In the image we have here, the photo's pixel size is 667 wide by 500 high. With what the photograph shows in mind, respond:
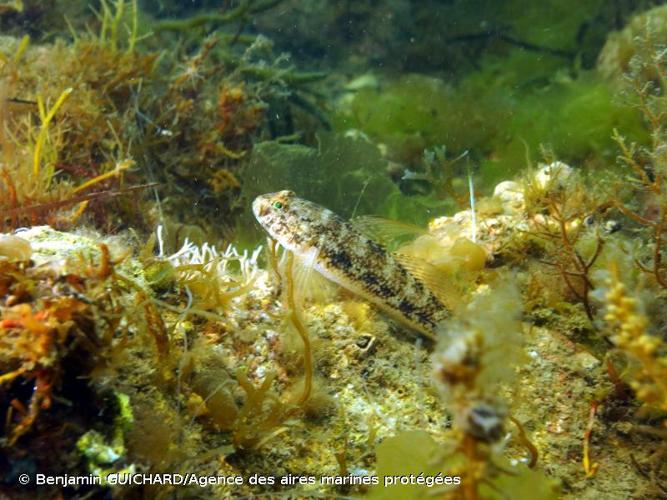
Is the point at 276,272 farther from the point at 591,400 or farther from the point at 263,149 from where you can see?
the point at 263,149

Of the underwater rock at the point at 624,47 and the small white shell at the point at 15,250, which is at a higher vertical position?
the small white shell at the point at 15,250

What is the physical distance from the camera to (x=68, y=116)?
486 centimetres

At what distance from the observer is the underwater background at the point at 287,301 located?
1682 mm

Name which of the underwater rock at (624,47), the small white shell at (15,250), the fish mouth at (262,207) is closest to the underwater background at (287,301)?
the small white shell at (15,250)

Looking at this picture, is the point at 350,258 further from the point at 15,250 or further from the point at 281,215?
the point at 15,250

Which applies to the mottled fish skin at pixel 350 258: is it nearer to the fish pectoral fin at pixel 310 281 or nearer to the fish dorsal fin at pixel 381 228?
the fish pectoral fin at pixel 310 281

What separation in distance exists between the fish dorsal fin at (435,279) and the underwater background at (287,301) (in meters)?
0.03

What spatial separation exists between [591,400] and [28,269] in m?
3.31

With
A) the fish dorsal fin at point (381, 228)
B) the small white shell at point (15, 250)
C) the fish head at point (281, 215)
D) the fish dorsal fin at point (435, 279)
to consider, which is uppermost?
the small white shell at point (15, 250)

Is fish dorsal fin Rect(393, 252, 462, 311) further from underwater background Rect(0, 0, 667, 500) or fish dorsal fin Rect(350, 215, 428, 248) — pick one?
fish dorsal fin Rect(350, 215, 428, 248)

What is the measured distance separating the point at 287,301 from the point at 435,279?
1252 millimetres

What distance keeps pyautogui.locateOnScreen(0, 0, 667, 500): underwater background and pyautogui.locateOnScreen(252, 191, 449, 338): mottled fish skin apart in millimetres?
54

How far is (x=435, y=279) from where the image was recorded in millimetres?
3580

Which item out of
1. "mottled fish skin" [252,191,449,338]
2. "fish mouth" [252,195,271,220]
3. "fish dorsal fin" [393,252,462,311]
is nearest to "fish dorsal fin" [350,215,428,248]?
"mottled fish skin" [252,191,449,338]
